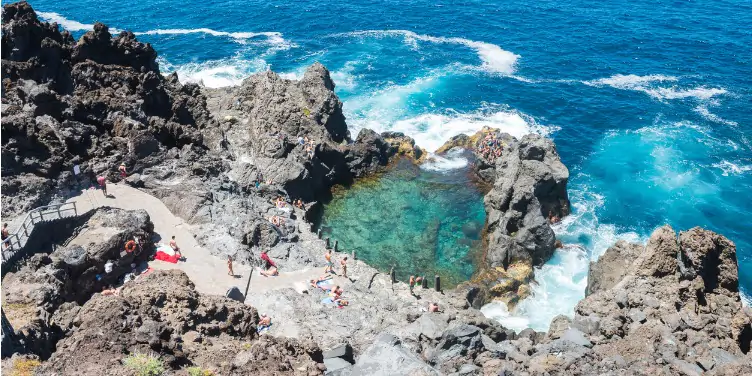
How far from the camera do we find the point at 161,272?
29.1m

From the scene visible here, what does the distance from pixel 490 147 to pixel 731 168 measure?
1042 inches

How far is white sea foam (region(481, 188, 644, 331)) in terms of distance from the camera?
1681 inches

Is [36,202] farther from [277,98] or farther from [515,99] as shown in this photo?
[515,99]

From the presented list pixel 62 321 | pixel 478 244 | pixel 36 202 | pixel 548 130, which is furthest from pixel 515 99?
pixel 62 321

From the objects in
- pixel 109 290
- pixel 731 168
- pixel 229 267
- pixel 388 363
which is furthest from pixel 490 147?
pixel 109 290

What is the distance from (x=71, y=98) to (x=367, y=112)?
35.2 metres

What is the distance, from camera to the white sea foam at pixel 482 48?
278 ft

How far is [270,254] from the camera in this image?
39.9m

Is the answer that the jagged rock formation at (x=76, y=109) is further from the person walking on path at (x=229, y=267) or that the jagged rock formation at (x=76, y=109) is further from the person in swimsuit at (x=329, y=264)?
the person in swimsuit at (x=329, y=264)

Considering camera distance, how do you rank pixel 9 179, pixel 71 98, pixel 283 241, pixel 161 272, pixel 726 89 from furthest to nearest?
pixel 726 89 < pixel 71 98 < pixel 283 241 < pixel 9 179 < pixel 161 272

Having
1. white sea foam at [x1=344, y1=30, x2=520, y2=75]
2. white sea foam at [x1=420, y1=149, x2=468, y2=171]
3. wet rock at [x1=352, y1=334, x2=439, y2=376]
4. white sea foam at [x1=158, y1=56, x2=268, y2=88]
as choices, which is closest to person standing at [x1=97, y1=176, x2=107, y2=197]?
wet rock at [x1=352, y1=334, x2=439, y2=376]

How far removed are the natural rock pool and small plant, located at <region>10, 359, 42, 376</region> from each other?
91.8 ft

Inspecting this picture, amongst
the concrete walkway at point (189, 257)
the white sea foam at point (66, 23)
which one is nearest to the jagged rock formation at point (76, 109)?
the concrete walkway at point (189, 257)

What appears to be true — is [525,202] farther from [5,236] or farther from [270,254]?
[5,236]
